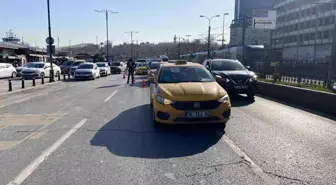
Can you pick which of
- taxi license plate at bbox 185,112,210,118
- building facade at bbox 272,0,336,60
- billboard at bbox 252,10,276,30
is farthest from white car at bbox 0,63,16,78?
building facade at bbox 272,0,336,60

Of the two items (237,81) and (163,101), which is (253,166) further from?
(237,81)

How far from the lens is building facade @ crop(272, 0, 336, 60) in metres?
65.2

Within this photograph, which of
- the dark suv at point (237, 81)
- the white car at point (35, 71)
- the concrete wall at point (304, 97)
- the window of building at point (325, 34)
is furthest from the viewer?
the window of building at point (325, 34)

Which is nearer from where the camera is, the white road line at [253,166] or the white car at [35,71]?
the white road line at [253,166]

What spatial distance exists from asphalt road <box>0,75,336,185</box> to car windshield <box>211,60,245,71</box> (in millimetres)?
4810

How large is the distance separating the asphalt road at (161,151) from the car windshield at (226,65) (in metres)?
4.81

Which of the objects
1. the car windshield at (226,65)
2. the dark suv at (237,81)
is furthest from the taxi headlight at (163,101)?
the car windshield at (226,65)

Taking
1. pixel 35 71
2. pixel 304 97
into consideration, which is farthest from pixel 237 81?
pixel 35 71

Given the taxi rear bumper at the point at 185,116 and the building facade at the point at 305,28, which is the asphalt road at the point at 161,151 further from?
the building facade at the point at 305,28

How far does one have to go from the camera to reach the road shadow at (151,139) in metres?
5.37

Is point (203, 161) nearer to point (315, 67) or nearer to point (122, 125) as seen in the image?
point (122, 125)

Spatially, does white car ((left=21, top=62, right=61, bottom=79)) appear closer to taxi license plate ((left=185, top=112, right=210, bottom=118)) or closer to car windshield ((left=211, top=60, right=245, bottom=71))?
car windshield ((left=211, top=60, right=245, bottom=71))

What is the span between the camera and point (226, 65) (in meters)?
13.5

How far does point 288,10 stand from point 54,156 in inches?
3515
